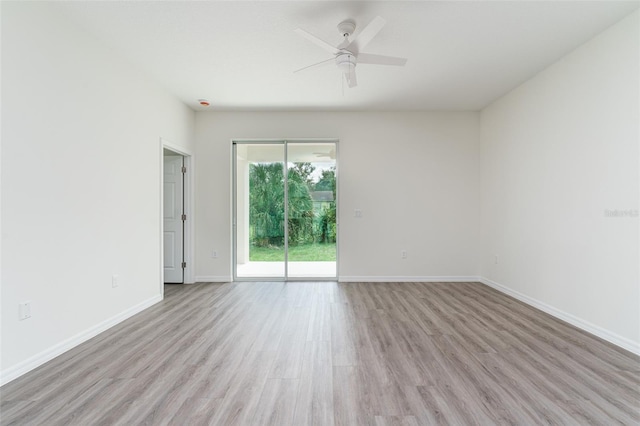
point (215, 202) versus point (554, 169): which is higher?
point (554, 169)

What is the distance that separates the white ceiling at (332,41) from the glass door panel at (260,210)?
1077 mm

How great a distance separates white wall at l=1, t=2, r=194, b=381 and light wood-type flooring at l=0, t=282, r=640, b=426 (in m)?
0.33

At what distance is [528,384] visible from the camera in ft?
6.15

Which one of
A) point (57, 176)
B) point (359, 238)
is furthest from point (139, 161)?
point (359, 238)

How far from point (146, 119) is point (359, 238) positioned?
341cm

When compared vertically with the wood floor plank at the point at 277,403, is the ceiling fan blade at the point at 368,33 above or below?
above

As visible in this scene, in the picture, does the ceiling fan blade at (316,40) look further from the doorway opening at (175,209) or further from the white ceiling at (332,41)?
the doorway opening at (175,209)

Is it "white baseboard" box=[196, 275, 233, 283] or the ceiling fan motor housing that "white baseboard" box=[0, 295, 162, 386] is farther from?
the ceiling fan motor housing

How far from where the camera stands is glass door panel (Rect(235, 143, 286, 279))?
479 cm

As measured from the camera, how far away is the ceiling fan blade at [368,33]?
6.68 feet

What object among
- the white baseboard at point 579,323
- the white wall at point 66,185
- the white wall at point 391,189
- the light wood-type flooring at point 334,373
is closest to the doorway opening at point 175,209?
the white wall at point 391,189

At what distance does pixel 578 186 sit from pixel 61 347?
4941 mm

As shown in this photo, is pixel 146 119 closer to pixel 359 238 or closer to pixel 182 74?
pixel 182 74

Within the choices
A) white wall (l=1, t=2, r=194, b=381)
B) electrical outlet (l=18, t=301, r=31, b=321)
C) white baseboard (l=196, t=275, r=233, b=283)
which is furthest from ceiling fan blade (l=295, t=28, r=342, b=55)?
white baseboard (l=196, t=275, r=233, b=283)
